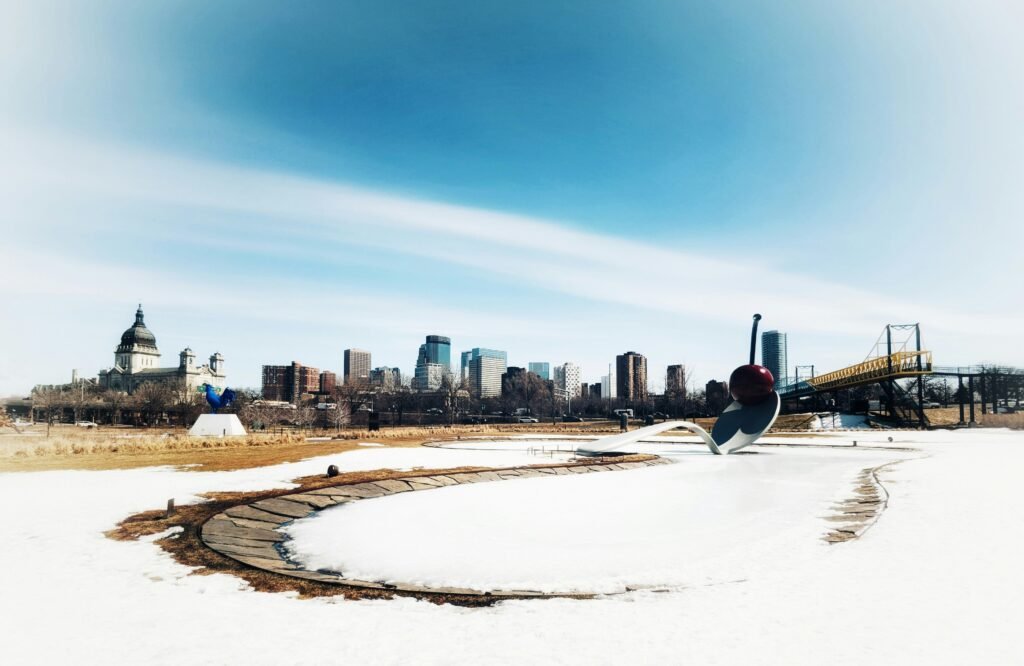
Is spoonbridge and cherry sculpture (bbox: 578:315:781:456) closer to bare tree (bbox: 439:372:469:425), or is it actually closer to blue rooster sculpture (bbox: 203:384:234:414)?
blue rooster sculpture (bbox: 203:384:234:414)

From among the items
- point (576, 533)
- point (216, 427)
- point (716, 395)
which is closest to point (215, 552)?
point (576, 533)

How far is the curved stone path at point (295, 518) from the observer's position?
8.52 metres

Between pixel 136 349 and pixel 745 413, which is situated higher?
pixel 136 349

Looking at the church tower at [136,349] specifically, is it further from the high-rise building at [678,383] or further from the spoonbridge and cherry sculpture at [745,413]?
the spoonbridge and cherry sculpture at [745,413]

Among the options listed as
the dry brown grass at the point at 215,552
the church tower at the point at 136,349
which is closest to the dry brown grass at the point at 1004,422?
the dry brown grass at the point at 215,552

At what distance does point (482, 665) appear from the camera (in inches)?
229

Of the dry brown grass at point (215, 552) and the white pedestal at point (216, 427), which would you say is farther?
the white pedestal at point (216, 427)

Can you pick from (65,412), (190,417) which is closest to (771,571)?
(190,417)

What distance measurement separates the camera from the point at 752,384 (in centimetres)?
3531

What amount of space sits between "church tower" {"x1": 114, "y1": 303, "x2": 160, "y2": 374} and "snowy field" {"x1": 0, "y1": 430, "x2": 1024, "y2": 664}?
200 m

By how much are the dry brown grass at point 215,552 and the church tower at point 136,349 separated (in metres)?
203

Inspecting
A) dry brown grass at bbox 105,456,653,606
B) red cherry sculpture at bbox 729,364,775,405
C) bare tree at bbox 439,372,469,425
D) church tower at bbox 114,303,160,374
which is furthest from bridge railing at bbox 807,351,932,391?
church tower at bbox 114,303,160,374

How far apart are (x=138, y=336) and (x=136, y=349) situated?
4.79m

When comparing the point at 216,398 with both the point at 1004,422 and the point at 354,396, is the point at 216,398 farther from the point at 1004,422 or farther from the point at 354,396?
the point at 1004,422
